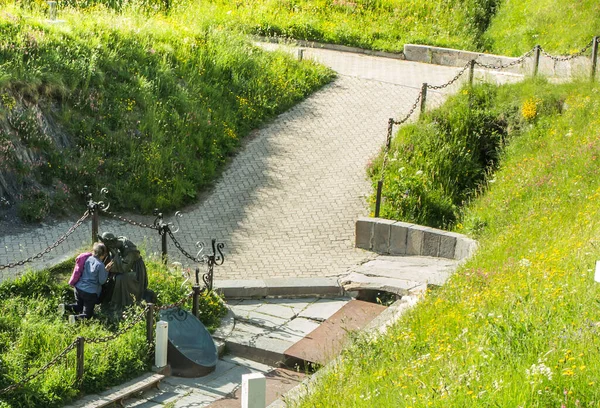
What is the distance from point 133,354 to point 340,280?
4017mm

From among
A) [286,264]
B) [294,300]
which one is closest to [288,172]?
[286,264]

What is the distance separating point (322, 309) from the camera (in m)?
13.7

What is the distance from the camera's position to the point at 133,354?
11.3m

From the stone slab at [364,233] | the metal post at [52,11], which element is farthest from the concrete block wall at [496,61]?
the metal post at [52,11]

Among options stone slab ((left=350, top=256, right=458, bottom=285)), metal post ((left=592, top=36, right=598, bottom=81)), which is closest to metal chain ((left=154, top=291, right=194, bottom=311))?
stone slab ((left=350, top=256, right=458, bottom=285))

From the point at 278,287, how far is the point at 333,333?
1.48 metres

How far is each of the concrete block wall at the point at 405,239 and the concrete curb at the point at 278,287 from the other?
175cm

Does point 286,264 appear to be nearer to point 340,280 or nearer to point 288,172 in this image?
point 340,280

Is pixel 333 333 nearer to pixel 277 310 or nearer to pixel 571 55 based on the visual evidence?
pixel 277 310

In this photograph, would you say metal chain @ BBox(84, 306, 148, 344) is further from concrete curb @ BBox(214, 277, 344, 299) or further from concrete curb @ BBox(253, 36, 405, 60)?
concrete curb @ BBox(253, 36, 405, 60)

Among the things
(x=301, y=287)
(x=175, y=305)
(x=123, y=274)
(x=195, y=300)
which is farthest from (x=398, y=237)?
(x=123, y=274)

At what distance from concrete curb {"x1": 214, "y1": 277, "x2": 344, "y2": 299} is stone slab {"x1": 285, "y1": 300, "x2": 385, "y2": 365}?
469 mm

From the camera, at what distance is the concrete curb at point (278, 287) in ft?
45.3

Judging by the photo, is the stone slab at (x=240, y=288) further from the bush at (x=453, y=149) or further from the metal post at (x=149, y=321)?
the bush at (x=453, y=149)
